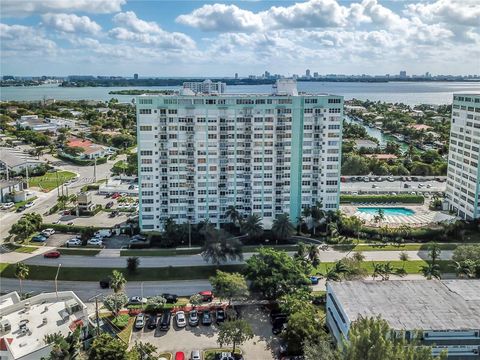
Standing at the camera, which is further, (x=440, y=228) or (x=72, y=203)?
(x=72, y=203)

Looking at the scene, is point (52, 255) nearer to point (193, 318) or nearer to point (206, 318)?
point (193, 318)

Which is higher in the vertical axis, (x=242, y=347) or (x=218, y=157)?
(x=218, y=157)

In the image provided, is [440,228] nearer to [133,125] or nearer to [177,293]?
[177,293]

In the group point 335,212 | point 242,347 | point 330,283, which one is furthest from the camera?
point 335,212

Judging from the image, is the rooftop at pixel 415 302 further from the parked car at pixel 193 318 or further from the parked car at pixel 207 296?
the parked car at pixel 193 318

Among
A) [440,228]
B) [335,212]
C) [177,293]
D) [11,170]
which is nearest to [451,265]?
[440,228]

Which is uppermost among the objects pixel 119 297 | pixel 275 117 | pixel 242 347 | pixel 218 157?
pixel 275 117

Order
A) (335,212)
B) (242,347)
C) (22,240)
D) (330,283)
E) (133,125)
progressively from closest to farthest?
(242,347) → (330,283) → (22,240) → (335,212) → (133,125)
